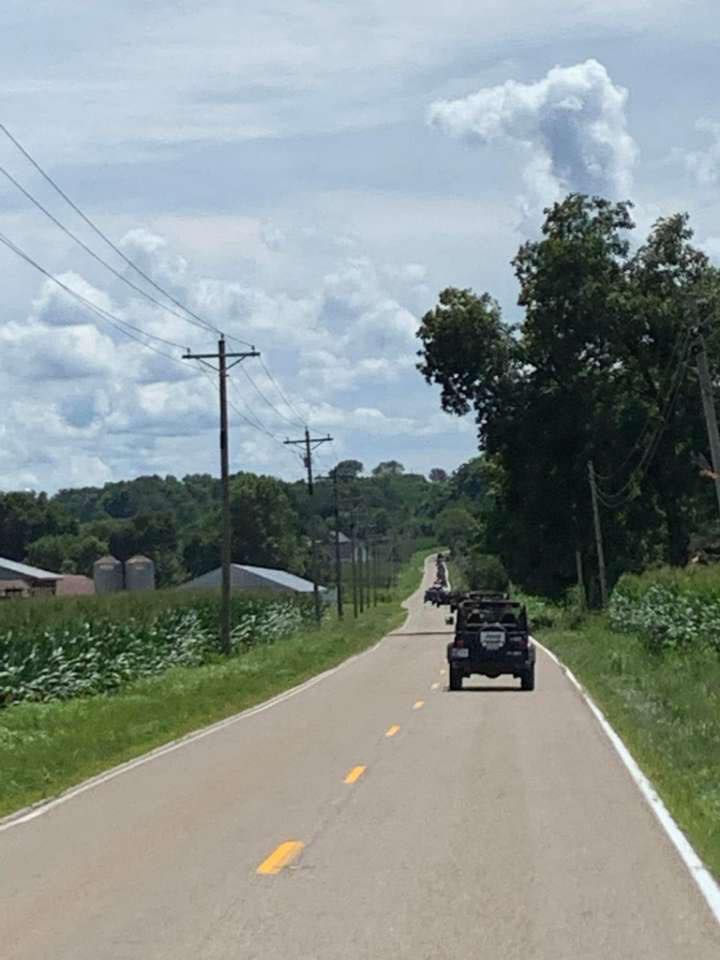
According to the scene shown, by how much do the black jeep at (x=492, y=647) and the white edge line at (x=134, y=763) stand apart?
3.84 m

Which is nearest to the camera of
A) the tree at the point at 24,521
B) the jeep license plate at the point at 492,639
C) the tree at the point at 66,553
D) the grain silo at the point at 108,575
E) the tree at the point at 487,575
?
the jeep license plate at the point at 492,639

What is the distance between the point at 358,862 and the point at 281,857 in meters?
0.68

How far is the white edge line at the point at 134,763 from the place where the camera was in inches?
667

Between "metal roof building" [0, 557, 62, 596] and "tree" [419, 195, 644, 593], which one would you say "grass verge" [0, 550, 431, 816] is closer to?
"tree" [419, 195, 644, 593]

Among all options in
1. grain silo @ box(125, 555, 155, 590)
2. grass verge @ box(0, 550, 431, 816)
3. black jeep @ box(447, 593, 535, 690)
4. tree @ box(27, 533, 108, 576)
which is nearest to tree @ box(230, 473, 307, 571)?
tree @ box(27, 533, 108, 576)

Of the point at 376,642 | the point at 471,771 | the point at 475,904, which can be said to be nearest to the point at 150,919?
the point at 475,904

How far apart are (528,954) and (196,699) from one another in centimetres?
2535

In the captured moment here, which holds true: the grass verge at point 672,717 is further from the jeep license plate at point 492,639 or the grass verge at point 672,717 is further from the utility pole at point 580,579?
the utility pole at point 580,579

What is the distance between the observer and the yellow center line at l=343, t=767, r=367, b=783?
62.5 ft

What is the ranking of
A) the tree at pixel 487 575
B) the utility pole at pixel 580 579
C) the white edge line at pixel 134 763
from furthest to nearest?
the tree at pixel 487 575
the utility pole at pixel 580 579
the white edge line at pixel 134 763

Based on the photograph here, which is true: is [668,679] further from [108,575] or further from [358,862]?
[108,575]

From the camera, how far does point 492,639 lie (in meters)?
36.9

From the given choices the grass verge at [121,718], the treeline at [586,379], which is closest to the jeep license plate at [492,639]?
the grass verge at [121,718]

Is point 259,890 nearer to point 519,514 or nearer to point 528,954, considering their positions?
point 528,954
